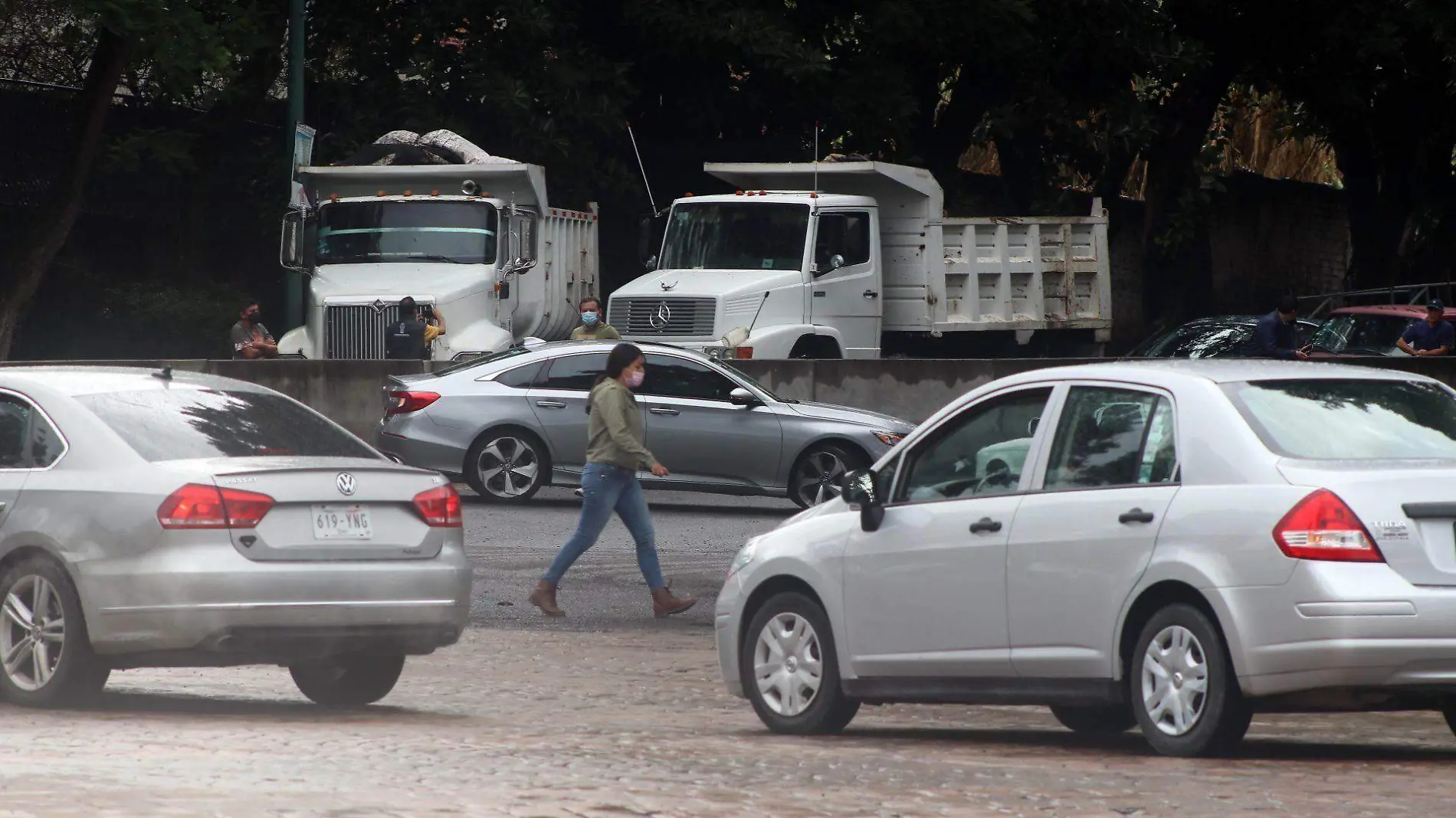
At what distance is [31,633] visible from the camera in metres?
9.35

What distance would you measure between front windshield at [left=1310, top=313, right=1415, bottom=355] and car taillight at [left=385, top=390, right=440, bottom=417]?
10.9 m

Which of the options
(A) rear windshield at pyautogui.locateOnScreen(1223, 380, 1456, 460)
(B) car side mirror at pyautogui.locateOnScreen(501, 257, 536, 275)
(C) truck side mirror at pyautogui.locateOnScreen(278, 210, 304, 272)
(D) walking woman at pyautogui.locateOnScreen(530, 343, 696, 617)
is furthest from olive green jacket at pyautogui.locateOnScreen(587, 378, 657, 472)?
(C) truck side mirror at pyautogui.locateOnScreen(278, 210, 304, 272)

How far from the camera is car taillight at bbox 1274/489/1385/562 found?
24.7ft

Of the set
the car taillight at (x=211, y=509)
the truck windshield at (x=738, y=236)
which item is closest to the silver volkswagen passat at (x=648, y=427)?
the truck windshield at (x=738, y=236)

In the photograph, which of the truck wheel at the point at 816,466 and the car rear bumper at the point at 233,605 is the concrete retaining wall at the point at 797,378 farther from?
the car rear bumper at the point at 233,605

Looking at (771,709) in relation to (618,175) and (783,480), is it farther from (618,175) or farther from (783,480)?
(618,175)

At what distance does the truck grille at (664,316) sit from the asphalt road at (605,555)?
9.86 ft

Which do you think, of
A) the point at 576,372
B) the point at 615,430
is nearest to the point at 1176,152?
the point at 576,372

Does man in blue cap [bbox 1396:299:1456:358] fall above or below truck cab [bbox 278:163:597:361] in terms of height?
below

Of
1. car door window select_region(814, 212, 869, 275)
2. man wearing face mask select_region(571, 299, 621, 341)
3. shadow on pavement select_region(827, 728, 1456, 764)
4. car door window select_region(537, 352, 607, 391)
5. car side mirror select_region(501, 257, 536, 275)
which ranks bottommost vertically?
shadow on pavement select_region(827, 728, 1456, 764)

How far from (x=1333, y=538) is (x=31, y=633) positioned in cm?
520

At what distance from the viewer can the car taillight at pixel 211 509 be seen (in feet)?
29.7

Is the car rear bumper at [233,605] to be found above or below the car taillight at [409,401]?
below

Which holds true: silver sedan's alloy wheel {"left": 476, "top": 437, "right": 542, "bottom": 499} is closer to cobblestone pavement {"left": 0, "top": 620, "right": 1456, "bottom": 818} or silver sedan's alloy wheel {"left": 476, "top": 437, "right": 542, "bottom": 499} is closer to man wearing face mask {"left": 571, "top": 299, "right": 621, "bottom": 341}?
man wearing face mask {"left": 571, "top": 299, "right": 621, "bottom": 341}
